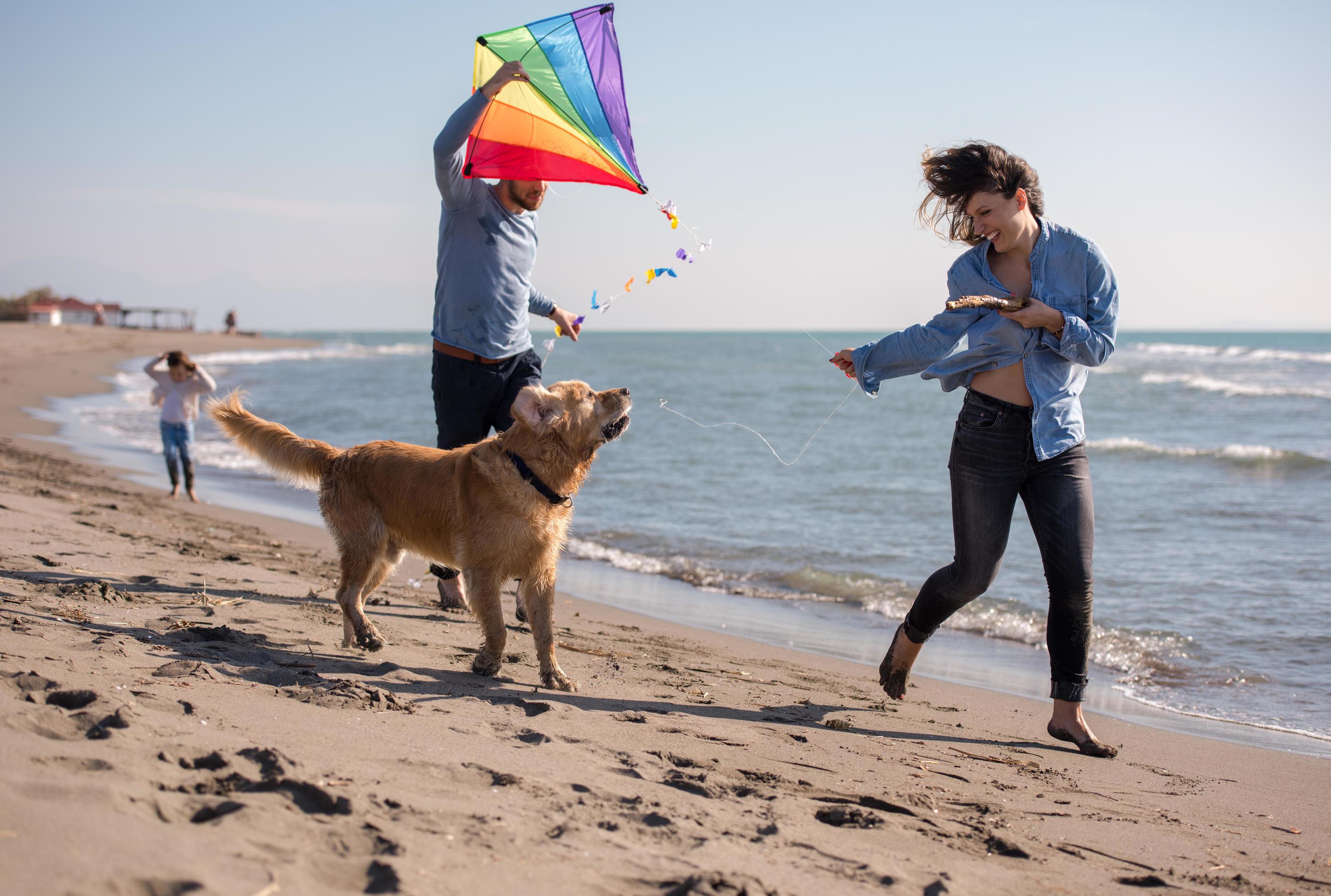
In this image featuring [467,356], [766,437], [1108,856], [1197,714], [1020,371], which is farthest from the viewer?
[766,437]

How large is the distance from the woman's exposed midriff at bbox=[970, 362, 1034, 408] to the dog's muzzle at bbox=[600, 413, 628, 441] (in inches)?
67.3

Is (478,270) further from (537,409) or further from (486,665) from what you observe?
(486,665)

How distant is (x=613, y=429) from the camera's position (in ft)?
15.1

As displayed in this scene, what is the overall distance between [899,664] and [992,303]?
6.14 feet

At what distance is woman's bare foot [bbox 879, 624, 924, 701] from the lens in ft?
15.2

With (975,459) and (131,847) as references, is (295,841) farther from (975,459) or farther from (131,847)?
(975,459)

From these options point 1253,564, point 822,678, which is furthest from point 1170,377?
point 822,678

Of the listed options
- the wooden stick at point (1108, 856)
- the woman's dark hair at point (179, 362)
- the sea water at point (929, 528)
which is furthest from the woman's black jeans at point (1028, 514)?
the woman's dark hair at point (179, 362)

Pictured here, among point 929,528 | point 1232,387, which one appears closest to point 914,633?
point 929,528

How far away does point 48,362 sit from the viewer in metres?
28.8

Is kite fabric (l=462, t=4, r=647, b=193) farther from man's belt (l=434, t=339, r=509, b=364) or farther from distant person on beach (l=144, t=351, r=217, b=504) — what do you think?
distant person on beach (l=144, t=351, r=217, b=504)

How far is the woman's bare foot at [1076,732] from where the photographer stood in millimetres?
4141

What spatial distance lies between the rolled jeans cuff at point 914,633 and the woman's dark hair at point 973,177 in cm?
192

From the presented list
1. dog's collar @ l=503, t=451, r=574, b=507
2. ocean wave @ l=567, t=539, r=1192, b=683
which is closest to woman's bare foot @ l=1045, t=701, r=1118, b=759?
ocean wave @ l=567, t=539, r=1192, b=683
